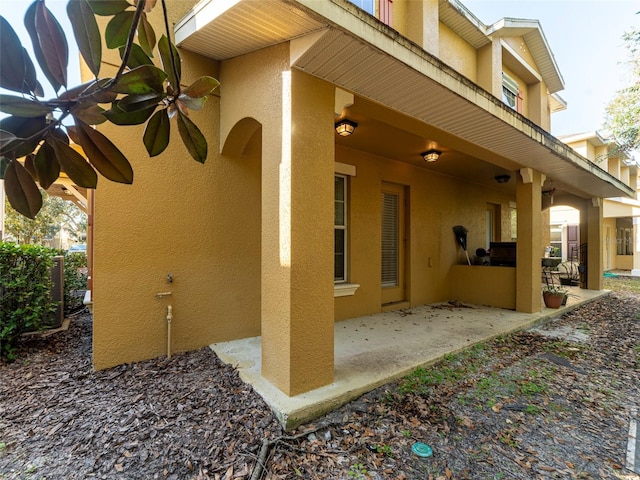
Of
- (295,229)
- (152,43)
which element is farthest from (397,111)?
(152,43)

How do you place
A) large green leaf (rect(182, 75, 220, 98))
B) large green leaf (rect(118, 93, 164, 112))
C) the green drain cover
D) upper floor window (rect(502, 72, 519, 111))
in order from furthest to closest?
1. upper floor window (rect(502, 72, 519, 111))
2. the green drain cover
3. large green leaf (rect(182, 75, 220, 98))
4. large green leaf (rect(118, 93, 164, 112))

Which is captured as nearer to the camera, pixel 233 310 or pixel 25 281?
pixel 25 281

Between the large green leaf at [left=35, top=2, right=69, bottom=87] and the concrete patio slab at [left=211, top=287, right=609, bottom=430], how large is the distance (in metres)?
2.28

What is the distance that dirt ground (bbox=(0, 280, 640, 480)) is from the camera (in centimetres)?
188

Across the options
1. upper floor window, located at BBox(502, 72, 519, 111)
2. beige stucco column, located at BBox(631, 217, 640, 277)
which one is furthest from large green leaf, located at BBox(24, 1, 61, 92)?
beige stucco column, located at BBox(631, 217, 640, 277)

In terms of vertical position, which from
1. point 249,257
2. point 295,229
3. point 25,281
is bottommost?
point 25,281

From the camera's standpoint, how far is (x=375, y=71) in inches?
103

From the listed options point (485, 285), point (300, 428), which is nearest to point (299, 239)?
point (300, 428)

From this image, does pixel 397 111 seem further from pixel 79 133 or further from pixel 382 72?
pixel 79 133

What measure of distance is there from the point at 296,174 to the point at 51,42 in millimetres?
1725

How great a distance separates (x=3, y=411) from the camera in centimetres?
229

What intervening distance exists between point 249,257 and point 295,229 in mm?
1584

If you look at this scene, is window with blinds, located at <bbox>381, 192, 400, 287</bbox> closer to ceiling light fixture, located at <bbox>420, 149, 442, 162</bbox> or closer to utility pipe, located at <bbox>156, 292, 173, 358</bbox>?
ceiling light fixture, located at <bbox>420, 149, 442, 162</bbox>

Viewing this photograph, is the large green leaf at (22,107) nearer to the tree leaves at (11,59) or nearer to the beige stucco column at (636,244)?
the tree leaves at (11,59)
